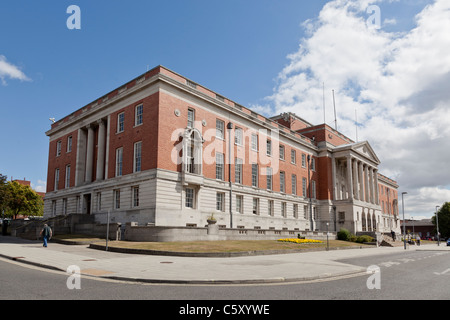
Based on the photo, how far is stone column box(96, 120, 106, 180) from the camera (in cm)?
3984

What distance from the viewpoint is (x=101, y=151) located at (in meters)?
40.1

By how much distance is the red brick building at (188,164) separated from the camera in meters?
33.3

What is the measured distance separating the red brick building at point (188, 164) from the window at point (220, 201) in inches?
4.5

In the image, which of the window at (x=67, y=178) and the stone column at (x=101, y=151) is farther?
the window at (x=67, y=178)

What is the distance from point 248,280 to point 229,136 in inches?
1167

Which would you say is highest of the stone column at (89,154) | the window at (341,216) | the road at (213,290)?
the stone column at (89,154)

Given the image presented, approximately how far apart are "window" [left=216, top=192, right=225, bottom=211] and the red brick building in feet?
0.38

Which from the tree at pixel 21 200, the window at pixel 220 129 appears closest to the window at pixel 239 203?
the window at pixel 220 129

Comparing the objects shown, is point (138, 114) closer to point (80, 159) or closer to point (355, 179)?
point (80, 159)

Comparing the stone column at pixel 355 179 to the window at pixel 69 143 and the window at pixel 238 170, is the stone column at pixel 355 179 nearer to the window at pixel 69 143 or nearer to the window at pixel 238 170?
the window at pixel 238 170

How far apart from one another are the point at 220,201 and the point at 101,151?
15167mm

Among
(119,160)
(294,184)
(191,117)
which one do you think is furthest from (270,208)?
(119,160)

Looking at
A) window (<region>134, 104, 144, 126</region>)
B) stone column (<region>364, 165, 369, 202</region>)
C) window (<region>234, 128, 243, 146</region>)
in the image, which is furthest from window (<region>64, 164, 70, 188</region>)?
stone column (<region>364, 165, 369, 202</region>)

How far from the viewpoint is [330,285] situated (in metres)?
11.2
